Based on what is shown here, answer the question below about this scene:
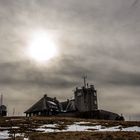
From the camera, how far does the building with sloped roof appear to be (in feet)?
319

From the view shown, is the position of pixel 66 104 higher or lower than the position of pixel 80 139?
higher

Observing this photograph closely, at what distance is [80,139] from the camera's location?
35906mm

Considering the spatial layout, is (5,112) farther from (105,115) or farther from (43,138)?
(43,138)

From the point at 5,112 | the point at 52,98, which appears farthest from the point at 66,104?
the point at 5,112

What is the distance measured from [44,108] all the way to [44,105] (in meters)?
1.48

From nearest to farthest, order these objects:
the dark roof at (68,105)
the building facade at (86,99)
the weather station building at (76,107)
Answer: the weather station building at (76,107)
the dark roof at (68,105)
the building facade at (86,99)

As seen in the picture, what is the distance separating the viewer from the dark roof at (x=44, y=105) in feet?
320

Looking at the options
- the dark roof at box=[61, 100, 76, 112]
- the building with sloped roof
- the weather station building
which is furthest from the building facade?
the building with sloped roof

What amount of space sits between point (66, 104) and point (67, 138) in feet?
225

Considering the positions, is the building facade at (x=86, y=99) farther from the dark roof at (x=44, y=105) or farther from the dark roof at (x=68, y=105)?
the dark roof at (x=44, y=105)

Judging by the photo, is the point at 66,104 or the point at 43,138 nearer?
the point at 43,138

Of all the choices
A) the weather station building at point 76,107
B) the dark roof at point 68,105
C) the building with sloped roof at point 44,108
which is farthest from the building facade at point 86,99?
the building with sloped roof at point 44,108

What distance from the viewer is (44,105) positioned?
9794cm

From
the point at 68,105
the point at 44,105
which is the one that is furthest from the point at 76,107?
the point at 44,105
